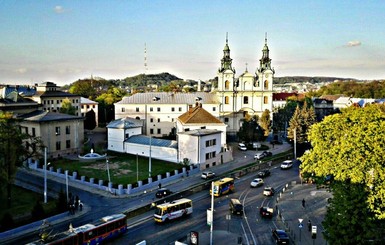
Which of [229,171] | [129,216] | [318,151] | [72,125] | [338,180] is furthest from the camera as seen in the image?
[72,125]

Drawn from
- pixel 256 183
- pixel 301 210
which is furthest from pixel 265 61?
pixel 301 210

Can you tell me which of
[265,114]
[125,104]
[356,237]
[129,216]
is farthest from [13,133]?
[265,114]

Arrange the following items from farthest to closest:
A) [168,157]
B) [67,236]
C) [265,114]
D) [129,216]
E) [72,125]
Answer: [265,114] → [72,125] → [168,157] → [129,216] → [67,236]

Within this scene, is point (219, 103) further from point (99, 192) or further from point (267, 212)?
point (267, 212)

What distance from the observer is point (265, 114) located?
74.6m

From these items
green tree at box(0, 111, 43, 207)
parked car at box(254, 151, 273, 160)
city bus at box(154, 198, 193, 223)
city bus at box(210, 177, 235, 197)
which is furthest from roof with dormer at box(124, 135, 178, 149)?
city bus at box(154, 198, 193, 223)

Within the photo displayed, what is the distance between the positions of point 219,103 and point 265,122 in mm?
10249

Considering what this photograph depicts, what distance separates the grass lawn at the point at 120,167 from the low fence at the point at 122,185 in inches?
42.5

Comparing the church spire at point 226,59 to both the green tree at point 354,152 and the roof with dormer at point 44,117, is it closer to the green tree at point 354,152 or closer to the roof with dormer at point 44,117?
the roof with dormer at point 44,117

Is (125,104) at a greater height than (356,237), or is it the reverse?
(125,104)

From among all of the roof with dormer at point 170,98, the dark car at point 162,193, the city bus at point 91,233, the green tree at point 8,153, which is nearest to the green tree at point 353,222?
the city bus at point 91,233

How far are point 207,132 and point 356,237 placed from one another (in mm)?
32267

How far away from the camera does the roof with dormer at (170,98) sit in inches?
3034

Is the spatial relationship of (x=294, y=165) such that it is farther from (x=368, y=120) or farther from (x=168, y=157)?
(x=368, y=120)
